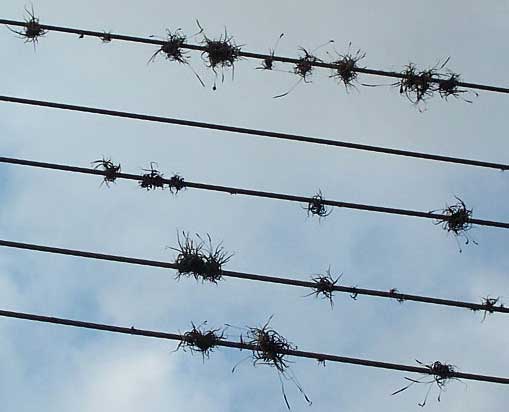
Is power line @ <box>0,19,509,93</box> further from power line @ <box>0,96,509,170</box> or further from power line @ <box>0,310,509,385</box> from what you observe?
power line @ <box>0,310,509,385</box>

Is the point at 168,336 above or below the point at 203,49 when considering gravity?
below

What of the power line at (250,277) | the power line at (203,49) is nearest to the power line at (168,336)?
the power line at (250,277)

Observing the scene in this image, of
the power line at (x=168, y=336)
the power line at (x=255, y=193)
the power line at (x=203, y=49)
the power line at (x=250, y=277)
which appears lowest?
the power line at (x=168, y=336)

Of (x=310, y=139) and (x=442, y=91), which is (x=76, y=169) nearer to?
(x=310, y=139)

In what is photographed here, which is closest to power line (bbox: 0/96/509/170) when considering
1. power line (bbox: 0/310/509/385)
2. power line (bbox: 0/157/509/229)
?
power line (bbox: 0/157/509/229)

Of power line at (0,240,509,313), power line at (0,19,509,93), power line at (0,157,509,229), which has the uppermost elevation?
power line at (0,19,509,93)

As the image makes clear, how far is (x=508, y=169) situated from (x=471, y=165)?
0.30 m

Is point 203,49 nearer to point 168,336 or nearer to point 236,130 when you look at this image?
point 236,130

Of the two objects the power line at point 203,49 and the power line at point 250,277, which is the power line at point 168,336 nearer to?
the power line at point 250,277

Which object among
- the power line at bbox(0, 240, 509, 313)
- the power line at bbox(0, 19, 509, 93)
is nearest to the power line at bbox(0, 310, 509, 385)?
the power line at bbox(0, 240, 509, 313)

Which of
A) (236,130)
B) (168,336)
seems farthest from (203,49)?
(168,336)

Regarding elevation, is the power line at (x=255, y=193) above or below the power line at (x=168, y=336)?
above

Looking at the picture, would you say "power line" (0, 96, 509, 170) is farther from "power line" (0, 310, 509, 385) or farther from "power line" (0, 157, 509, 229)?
"power line" (0, 310, 509, 385)

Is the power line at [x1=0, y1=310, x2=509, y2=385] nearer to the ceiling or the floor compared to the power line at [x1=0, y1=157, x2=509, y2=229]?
nearer to the floor
